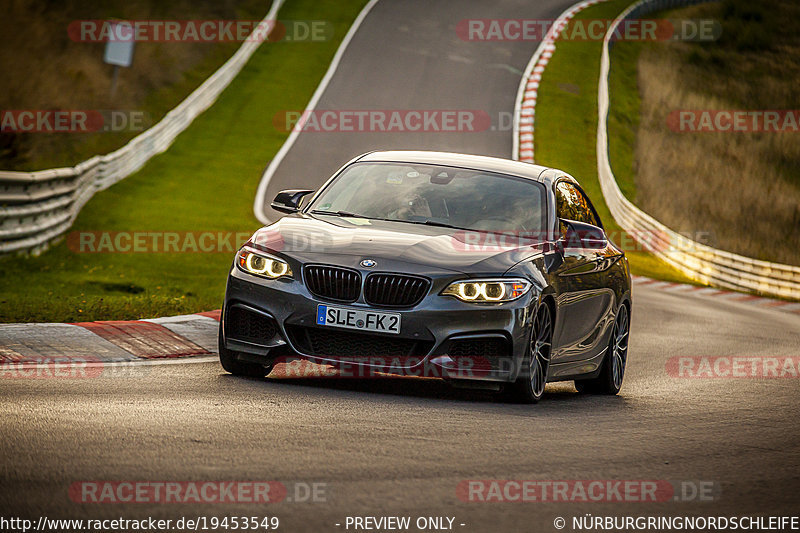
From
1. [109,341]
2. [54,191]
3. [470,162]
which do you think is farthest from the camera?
[54,191]

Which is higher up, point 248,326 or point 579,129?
point 248,326

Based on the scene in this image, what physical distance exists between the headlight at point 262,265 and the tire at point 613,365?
10.6ft

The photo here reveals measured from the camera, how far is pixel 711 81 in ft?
151

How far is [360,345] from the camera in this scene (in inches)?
322

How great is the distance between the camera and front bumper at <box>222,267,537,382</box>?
26.7ft

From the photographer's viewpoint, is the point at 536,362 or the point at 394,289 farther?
the point at 536,362

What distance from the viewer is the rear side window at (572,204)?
9992mm

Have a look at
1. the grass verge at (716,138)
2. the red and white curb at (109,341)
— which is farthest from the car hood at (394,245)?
the grass verge at (716,138)

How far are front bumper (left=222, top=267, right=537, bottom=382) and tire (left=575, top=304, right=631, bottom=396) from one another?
7.47 feet
